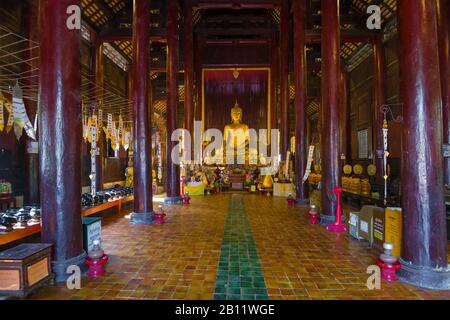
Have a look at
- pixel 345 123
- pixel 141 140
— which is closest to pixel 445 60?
pixel 141 140

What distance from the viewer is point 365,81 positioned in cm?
1462

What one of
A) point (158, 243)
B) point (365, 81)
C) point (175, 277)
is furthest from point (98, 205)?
point (365, 81)

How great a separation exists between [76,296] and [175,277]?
1062mm

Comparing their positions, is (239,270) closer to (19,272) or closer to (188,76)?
(19,272)

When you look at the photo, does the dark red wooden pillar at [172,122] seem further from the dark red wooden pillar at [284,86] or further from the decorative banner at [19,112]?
the dark red wooden pillar at [284,86]

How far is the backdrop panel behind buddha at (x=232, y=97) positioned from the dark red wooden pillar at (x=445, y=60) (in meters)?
11.8

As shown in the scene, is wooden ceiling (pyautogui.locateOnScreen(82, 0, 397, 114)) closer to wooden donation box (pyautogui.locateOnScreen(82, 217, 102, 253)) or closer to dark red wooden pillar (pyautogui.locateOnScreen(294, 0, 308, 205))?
dark red wooden pillar (pyautogui.locateOnScreen(294, 0, 308, 205))

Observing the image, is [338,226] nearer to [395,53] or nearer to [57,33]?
[57,33]

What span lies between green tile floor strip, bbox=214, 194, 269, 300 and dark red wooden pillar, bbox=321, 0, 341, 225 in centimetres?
197

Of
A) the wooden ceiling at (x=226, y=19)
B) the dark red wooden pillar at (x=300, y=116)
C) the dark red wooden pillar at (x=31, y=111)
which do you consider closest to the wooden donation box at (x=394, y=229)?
the dark red wooden pillar at (x=300, y=116)

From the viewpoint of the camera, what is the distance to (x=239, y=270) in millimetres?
3639

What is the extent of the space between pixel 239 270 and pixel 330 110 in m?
4.29

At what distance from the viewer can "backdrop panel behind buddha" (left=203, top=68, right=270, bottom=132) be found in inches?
741

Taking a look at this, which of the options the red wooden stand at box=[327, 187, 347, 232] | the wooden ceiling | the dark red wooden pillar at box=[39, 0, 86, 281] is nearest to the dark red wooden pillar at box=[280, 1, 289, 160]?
the wooden ceiling
